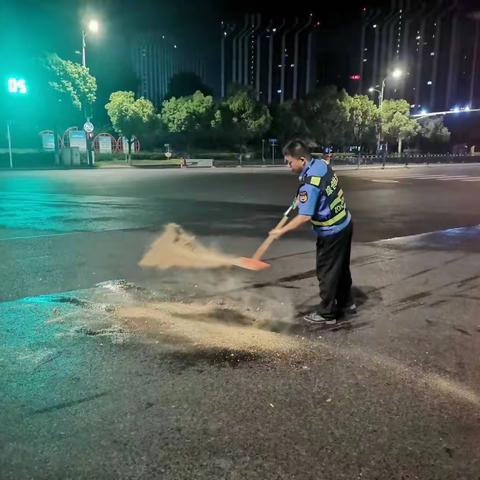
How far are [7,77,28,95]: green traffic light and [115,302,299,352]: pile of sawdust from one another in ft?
117

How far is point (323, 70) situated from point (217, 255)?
Answer: 11562 cm

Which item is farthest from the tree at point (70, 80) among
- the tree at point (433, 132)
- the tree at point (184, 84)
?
the tree at point (433, 132)

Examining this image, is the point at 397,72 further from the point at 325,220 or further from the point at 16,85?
the point at 325,220

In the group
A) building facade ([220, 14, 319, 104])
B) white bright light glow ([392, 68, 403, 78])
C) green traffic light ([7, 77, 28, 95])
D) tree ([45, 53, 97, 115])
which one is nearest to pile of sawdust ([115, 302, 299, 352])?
green traffic light ([7, 77, 28, 95])

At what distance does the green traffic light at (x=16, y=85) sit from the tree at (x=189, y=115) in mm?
20703

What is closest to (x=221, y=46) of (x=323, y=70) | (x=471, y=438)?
(x=323, y=70)

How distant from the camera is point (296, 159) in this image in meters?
4.72

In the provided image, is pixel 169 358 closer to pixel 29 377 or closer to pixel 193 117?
pixel 29 377

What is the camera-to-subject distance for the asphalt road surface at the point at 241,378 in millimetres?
2789

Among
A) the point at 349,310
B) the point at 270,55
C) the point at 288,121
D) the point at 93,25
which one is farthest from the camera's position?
the point at 270,55

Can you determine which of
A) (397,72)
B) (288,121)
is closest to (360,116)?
(288,121)

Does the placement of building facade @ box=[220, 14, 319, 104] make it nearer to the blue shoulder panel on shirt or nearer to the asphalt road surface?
the asphalt road surface

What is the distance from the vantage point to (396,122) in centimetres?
6575

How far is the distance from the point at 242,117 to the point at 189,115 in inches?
245
